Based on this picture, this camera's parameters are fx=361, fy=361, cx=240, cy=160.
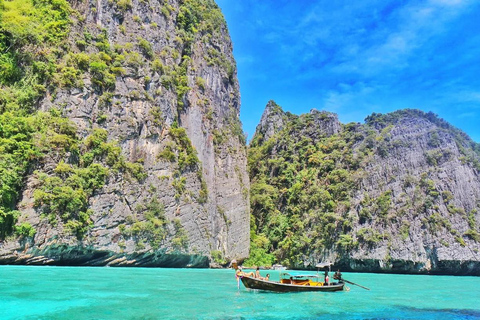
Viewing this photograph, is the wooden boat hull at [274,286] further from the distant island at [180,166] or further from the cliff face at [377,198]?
the cliff face at [377,198]

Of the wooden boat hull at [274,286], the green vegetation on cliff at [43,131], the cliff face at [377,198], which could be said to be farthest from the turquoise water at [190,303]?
the cliff face at [377,198]

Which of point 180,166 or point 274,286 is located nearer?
point 274,286

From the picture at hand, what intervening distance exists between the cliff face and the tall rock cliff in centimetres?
1076

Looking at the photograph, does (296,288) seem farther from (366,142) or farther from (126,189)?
(366,142)

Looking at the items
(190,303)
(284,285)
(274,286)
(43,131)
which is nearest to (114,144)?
(43,131)

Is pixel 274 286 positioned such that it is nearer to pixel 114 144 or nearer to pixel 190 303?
pixel 190 303

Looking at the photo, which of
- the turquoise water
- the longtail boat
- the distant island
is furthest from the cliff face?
the longtail boat

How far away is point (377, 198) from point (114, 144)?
115 ft

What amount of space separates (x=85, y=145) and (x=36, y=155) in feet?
15.4

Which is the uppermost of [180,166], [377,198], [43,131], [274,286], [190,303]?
[180,166]

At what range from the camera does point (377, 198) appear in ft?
163

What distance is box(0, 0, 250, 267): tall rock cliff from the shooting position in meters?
28.2

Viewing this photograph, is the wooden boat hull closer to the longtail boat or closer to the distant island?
the longtail boat

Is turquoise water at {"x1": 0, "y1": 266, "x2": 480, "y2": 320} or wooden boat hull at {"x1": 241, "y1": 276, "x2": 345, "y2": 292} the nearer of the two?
turquoise water at {"x1": 0, "y1": 266, "x2": 480, "y2": 320}
